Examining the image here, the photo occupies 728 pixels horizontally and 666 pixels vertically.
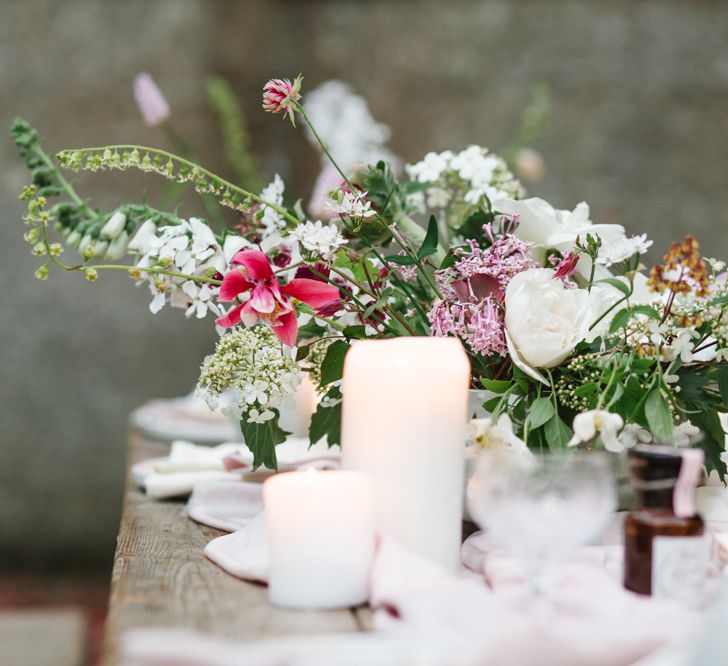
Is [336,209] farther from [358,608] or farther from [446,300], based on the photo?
[358,608]

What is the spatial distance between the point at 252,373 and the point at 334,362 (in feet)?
0.32

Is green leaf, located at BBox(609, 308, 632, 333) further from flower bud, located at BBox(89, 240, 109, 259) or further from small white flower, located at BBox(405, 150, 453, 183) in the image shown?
flower bud, located at BBox(89, 240, 109, 259)

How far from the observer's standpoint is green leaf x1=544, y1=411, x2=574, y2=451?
882 millimetres

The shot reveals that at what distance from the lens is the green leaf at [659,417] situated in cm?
84

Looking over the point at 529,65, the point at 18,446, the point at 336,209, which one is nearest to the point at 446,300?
the point at 336,209

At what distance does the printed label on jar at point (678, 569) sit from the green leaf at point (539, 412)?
190 millimetres

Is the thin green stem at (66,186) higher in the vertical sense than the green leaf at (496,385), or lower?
higher

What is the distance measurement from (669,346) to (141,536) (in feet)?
1.85

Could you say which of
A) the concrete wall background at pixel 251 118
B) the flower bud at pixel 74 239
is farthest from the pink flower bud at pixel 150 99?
the concrete wall background at pixel 251 118

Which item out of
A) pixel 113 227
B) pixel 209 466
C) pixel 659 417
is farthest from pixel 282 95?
pixel 209 466

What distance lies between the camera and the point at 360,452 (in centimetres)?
79

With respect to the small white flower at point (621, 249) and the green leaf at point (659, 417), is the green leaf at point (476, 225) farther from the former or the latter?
the green leaf at point (659, 417)

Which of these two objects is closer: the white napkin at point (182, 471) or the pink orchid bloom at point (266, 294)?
the pink orchid bloom at point (266, 294)

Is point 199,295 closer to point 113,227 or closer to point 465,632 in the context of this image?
point 113,227
